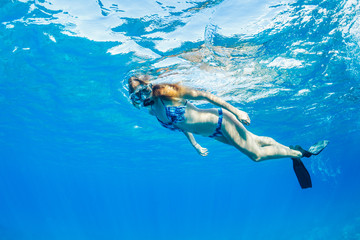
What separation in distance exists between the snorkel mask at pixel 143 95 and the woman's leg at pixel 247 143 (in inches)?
66.1

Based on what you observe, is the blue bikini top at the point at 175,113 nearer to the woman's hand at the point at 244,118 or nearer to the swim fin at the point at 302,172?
the woman's hand at the point at 244,118

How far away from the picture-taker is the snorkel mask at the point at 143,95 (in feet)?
14.6

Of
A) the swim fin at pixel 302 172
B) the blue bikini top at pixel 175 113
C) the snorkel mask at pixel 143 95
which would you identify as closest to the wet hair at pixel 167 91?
the snorkel mask at pixel 143 95

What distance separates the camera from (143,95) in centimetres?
451

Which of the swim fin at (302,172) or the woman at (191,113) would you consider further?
the swim fin at (302,172)

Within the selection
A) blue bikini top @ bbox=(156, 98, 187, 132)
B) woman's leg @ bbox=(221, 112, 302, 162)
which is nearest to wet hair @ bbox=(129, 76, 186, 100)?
blue bikini top @ bbox=(156, 98, 187, 132)

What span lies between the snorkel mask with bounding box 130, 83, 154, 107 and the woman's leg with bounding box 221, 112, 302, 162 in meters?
1.68

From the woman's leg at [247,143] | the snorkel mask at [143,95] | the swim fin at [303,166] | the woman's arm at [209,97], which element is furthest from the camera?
the swim fin at [303,166]

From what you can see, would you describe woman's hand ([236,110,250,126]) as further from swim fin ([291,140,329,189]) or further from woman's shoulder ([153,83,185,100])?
swim fin ([291,140,329,189])

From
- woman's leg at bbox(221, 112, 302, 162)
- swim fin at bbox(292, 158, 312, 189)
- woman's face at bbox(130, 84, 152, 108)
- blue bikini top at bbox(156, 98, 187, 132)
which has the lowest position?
swim fin at bbox(292, 158, 312, 189)

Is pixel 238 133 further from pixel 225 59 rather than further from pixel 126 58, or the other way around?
pixel 126 58

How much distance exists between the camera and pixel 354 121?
91.0 ft

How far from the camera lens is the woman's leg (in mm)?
4555

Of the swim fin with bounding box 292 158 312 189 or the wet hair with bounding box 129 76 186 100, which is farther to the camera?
Result: the swim fin with bounding box 292 158 312 189
